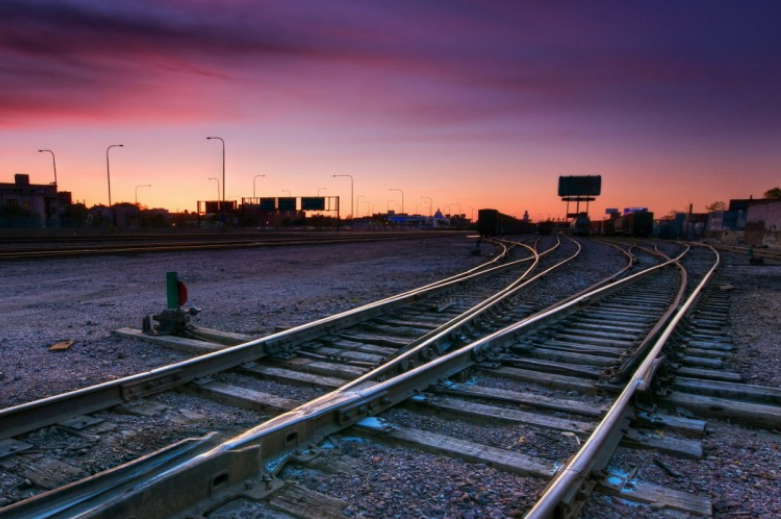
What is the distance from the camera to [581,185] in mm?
104562

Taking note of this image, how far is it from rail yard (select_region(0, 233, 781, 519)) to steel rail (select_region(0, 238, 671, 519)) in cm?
1

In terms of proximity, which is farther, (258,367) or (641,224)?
(641,224)

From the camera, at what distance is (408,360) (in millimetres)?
4738

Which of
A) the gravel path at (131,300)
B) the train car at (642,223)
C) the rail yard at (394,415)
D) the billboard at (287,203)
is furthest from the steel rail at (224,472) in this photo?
the billboard at (287,203)

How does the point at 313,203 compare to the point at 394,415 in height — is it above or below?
above

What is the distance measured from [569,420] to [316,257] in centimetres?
1702

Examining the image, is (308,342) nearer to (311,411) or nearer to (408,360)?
(408,360)

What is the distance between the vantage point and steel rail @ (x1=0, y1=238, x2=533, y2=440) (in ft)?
11.2

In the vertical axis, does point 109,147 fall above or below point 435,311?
above

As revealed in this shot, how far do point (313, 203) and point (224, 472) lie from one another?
358ft

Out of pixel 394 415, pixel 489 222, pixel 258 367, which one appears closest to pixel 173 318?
pixel 258 367

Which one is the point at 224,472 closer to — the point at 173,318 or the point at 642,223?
the point at 173,318

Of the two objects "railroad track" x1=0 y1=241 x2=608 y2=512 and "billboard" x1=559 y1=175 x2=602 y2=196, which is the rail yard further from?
"billboard" x1=559 y1=175 x2=602 y2=196

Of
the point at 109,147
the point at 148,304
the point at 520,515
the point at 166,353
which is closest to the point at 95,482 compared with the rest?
the point at 520,515
